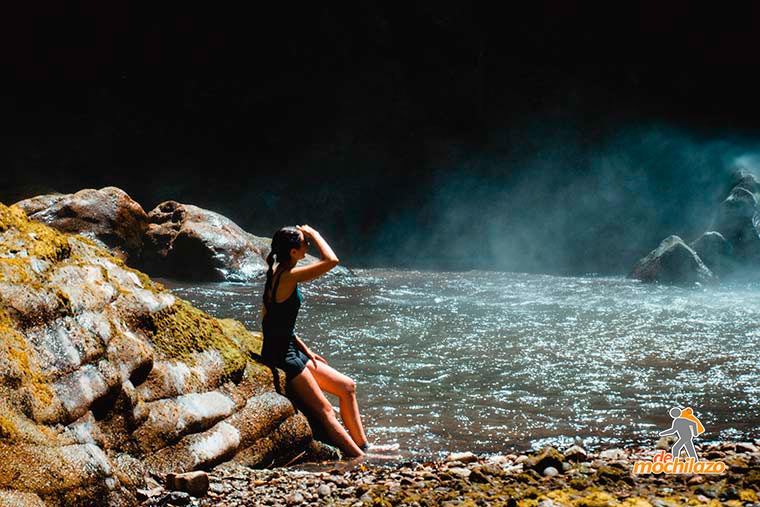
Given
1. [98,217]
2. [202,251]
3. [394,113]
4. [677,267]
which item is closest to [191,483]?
[202,251]

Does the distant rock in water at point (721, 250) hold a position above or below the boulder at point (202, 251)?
above

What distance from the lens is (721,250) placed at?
655 inches

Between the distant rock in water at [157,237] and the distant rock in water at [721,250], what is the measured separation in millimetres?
7896

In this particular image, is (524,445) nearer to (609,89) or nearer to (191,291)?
(191,291)

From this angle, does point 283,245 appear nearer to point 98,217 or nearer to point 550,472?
point 550,472

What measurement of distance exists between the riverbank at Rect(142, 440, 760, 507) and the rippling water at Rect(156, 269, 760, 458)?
1.05m

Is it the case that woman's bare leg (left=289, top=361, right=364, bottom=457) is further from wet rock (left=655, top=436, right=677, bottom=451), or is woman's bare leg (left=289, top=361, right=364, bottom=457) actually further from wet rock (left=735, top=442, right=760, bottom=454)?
wet rock (left=735, top=442, right=760, bottom=454)

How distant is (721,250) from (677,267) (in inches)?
77.1

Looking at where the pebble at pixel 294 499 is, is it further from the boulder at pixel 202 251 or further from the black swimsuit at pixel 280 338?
the boulder at pixel 202 251

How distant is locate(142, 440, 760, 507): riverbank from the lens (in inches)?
142

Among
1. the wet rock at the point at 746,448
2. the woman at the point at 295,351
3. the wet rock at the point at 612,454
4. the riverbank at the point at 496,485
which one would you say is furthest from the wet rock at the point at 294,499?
the wet rock at the point at 746,448

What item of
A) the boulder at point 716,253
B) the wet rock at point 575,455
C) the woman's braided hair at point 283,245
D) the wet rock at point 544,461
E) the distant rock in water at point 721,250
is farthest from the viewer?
the boulder at point 716,253

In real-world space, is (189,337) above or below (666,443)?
above

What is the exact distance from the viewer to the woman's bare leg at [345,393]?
5328 mm
